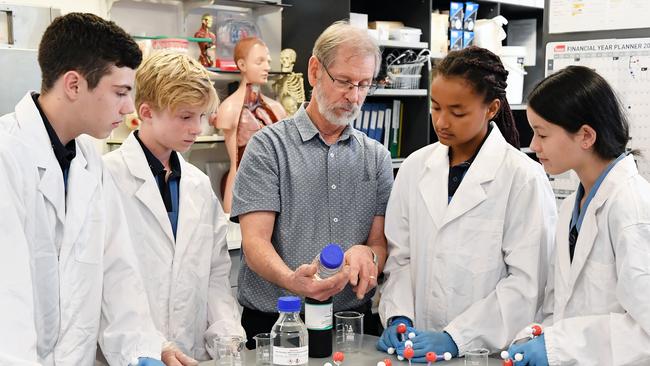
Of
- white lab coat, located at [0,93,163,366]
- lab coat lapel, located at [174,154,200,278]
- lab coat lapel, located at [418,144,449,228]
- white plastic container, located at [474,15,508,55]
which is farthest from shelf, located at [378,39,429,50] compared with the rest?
white lab coat, located at [0,93,163,366]

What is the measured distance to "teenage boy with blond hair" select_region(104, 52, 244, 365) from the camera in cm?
196

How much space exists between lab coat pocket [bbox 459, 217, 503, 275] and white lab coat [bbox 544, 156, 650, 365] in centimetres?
16

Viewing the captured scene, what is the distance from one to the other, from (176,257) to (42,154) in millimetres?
489

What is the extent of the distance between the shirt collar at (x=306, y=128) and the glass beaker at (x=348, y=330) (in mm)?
531

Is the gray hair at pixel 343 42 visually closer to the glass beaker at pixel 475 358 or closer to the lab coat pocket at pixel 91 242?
the lab coat pocket at pixel 91 242

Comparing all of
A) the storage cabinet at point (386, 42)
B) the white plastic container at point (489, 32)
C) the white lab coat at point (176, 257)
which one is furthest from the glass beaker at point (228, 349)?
the white plastic container at point (489, 32)

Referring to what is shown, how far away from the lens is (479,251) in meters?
1.90

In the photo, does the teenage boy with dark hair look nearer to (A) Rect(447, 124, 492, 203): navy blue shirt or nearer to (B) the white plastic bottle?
→ (B) the white plastic bottle

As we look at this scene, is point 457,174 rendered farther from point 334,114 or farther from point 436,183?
point 334,114

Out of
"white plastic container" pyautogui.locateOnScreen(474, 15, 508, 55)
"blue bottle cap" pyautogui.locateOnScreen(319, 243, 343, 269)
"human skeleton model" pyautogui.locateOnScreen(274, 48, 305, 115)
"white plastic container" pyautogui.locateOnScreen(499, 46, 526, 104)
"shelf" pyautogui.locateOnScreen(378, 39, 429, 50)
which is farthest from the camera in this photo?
"white plastic container" pyautogui.locateOnScreen(499, 46, 526, 104)

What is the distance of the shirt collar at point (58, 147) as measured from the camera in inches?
65.2

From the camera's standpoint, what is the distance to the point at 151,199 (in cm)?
197

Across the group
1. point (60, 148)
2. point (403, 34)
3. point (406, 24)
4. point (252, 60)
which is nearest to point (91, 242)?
point (60, 148)

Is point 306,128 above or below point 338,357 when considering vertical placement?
above
